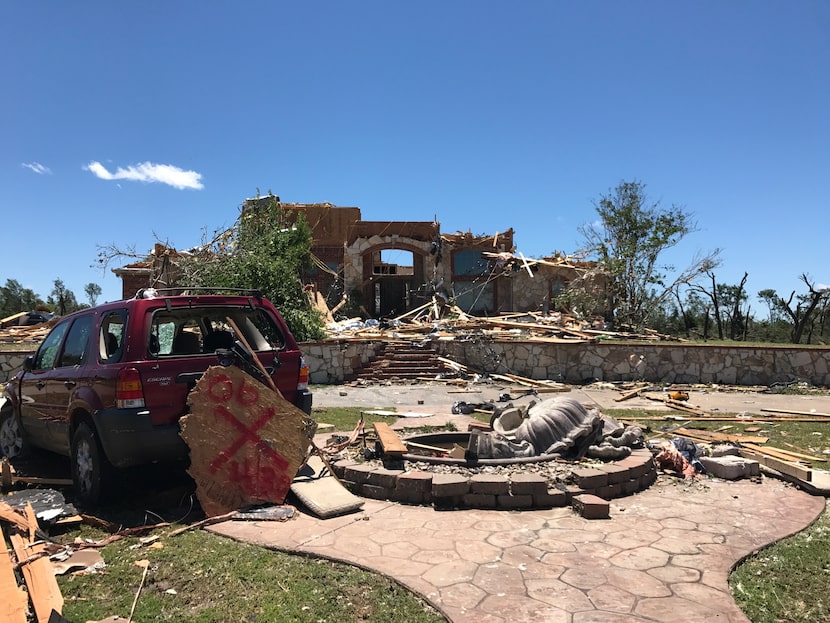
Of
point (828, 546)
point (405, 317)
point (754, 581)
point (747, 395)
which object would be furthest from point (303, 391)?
point (405, 317)

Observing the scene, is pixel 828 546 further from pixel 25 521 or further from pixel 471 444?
pixel 25 521

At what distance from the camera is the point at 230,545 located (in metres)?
4.48

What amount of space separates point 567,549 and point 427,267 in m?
22.4

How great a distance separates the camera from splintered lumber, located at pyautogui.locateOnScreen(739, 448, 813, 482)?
622 cm

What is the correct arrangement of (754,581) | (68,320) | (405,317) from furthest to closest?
1. (405,317)
2. (68,320)
3. (754,581)

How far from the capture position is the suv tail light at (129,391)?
4.98 m

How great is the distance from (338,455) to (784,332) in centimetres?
A: 3261

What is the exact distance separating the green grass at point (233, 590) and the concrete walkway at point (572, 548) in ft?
0.57

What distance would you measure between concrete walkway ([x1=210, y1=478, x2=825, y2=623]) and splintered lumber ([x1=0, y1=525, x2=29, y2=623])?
1454 mm

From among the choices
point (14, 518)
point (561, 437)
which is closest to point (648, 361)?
point (561, 437)

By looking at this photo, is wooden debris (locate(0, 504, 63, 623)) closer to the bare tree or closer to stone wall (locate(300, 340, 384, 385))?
stone wall (locate(300, 340, 384, 385))

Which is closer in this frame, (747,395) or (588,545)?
(588,545)

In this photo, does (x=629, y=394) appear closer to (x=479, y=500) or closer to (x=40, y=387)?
(x=479, y=500)

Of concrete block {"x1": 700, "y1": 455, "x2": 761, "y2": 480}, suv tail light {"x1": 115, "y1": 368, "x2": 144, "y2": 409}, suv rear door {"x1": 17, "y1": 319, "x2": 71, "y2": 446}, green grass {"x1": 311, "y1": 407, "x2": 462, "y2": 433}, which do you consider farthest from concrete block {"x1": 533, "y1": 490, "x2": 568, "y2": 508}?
suv rear door {"x1": 17, "y1": 319, "x2": 71, "y2": 446}
